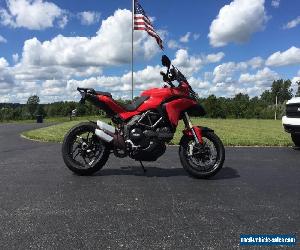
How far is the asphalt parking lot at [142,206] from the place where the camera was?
10.7 feet

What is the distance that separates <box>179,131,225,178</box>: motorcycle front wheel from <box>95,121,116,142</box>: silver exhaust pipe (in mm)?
1146

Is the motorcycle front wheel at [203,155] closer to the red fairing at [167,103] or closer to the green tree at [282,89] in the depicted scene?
the red fairing at [167,103]

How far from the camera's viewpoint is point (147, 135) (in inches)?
231

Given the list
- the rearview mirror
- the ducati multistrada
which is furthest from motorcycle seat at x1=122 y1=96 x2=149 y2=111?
the rearview mirror

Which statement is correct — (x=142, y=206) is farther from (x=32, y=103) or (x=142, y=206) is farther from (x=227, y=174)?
(x=32, y=103)

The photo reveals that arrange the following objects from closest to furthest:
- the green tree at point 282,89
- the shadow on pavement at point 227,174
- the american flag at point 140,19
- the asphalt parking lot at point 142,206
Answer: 1. the asphalt parking lot at point 142,206
2. the shadow on pavement at point 227,174
3. the american flag at point 140,19
4. the green tree at point 282,89

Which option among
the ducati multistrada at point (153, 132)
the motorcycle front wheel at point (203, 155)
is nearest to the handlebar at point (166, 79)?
the ducati multistrada at point (153, 132)

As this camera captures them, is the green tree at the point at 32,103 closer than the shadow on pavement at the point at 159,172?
No

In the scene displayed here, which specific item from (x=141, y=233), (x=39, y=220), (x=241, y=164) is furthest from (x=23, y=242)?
(x=241, y=164)

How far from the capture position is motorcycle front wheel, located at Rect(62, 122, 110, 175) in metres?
6.06

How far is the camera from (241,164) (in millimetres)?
7109

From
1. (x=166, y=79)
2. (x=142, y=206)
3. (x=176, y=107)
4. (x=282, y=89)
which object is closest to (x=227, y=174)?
(x=176, y=107)

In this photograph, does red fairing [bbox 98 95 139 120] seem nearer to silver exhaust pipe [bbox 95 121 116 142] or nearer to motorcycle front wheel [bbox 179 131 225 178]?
silver exhaust pipe [bbox 95 121 116 142]

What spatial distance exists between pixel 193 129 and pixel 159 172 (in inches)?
38.5
